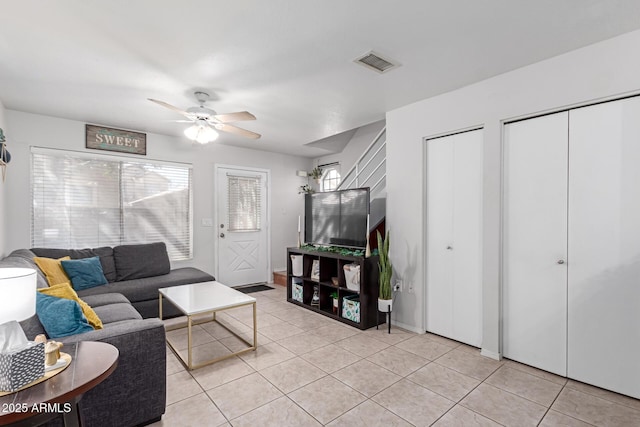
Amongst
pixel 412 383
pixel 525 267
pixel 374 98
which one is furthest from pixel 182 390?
pixel 374 98

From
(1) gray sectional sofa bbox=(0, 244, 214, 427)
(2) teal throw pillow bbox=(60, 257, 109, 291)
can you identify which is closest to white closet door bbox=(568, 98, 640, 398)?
(1) gray sectional sofa bbox=(0, 244, 214, 427)

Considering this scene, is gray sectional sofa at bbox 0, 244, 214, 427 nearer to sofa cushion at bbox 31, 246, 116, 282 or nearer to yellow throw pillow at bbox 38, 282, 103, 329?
yellow throw pillow at bbox 38, 282, 103, 329

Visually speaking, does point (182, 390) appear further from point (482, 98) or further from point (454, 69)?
point (482, 98)

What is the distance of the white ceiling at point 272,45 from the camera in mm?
1815

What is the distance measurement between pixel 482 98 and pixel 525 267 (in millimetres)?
1551

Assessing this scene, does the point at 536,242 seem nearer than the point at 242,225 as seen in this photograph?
Yes

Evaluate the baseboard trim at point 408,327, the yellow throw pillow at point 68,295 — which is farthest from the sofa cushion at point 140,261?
the baseboard trim at point 408,327

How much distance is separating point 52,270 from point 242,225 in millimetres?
2748

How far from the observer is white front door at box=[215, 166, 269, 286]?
17.2 ft

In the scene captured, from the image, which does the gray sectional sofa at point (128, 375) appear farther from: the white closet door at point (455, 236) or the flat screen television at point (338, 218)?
the white closet door at point (455, 236)

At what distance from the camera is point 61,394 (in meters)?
1.12

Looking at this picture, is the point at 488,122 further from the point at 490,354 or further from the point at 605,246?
the point at 490,354

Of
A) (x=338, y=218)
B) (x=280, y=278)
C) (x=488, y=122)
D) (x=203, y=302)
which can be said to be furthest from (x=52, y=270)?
(x=488, y=122)

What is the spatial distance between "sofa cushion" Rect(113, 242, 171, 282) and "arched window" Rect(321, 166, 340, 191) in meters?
3.29
